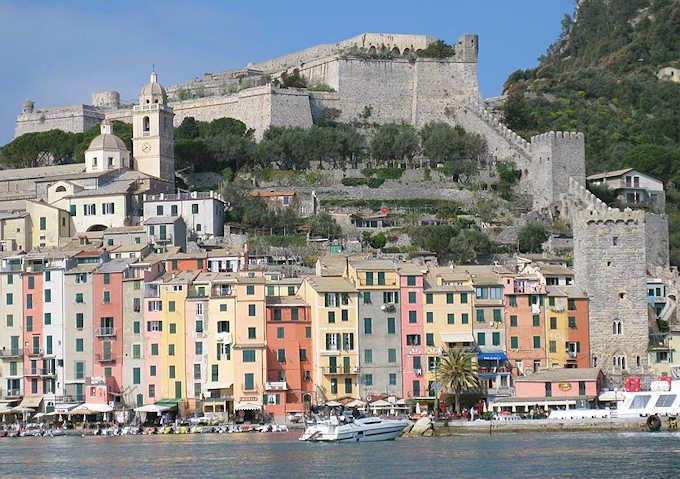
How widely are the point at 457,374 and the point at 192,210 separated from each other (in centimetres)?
2882

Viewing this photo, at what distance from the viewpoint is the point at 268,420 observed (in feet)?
258

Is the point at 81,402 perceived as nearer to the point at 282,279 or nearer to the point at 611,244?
the point at 282,279

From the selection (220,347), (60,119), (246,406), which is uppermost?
(60,119)

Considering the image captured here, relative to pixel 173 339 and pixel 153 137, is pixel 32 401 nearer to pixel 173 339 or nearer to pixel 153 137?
pixel 173 339

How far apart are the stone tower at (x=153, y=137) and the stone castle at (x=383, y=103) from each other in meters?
11.0

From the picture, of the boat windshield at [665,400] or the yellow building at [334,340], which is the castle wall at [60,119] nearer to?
the yellow building at [334,340]

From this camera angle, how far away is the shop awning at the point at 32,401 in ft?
270

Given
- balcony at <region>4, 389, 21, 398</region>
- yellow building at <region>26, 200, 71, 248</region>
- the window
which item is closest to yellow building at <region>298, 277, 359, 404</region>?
the window

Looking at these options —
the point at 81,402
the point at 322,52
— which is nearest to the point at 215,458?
the point at 81,402

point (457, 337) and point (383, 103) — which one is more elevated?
point (383, 103)

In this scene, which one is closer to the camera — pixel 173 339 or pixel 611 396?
pixel 611 396

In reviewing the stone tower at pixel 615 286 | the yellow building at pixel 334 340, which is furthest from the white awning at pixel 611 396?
the yellow building at pixel 334 340

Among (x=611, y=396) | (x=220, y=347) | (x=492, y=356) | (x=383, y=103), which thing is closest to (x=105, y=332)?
(x=220, y=347)

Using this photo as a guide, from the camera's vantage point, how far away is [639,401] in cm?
7225
